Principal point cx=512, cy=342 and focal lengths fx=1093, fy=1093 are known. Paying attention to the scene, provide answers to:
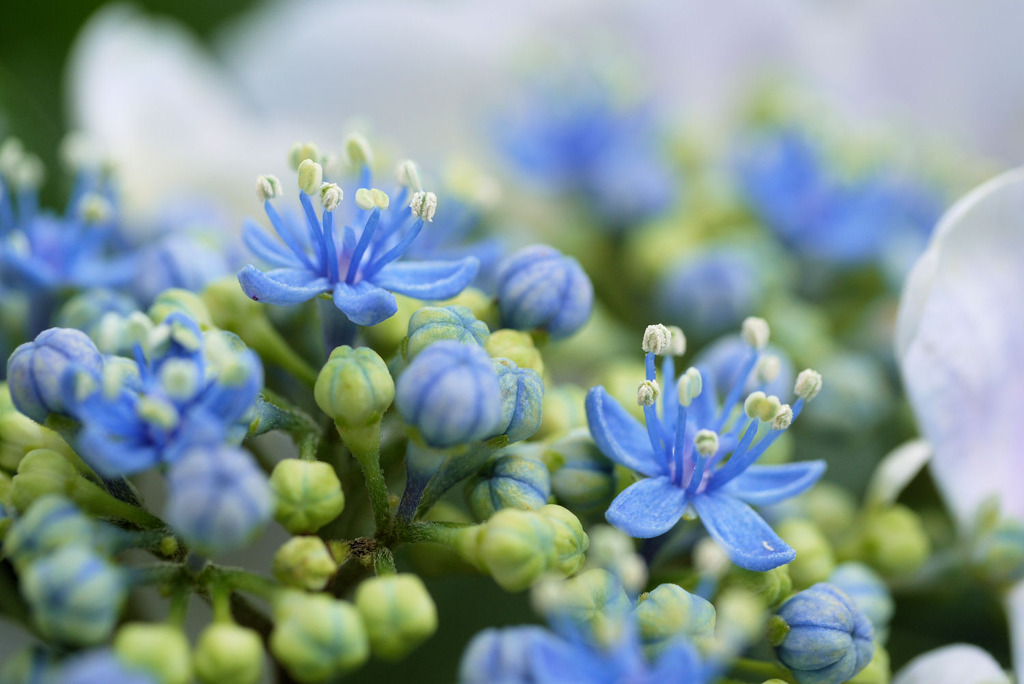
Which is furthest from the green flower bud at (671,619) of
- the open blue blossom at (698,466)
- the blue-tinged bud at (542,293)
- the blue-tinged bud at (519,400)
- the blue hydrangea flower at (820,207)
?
the blue hydrangea flower at (820,207)

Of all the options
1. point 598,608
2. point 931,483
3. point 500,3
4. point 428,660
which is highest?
point 500,3

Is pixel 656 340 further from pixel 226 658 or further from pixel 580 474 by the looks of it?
pixel 226 658

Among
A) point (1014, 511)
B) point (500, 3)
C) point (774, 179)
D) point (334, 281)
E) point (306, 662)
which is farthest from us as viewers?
point (500, 3)

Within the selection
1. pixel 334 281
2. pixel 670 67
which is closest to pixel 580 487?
pixel 334 281

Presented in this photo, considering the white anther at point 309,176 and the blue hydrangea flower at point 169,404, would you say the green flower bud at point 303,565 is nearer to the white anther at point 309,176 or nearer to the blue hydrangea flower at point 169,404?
the blue hydrangea flower at point 169,404

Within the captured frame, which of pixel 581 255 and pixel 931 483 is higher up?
pixel 581 255

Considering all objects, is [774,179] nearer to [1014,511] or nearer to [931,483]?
[931,483]

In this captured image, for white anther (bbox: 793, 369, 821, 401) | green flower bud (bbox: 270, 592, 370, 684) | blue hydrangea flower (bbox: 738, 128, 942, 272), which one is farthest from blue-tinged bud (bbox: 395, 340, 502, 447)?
blue hydrangea flower (bbox: 738, 128, 942, 272)
